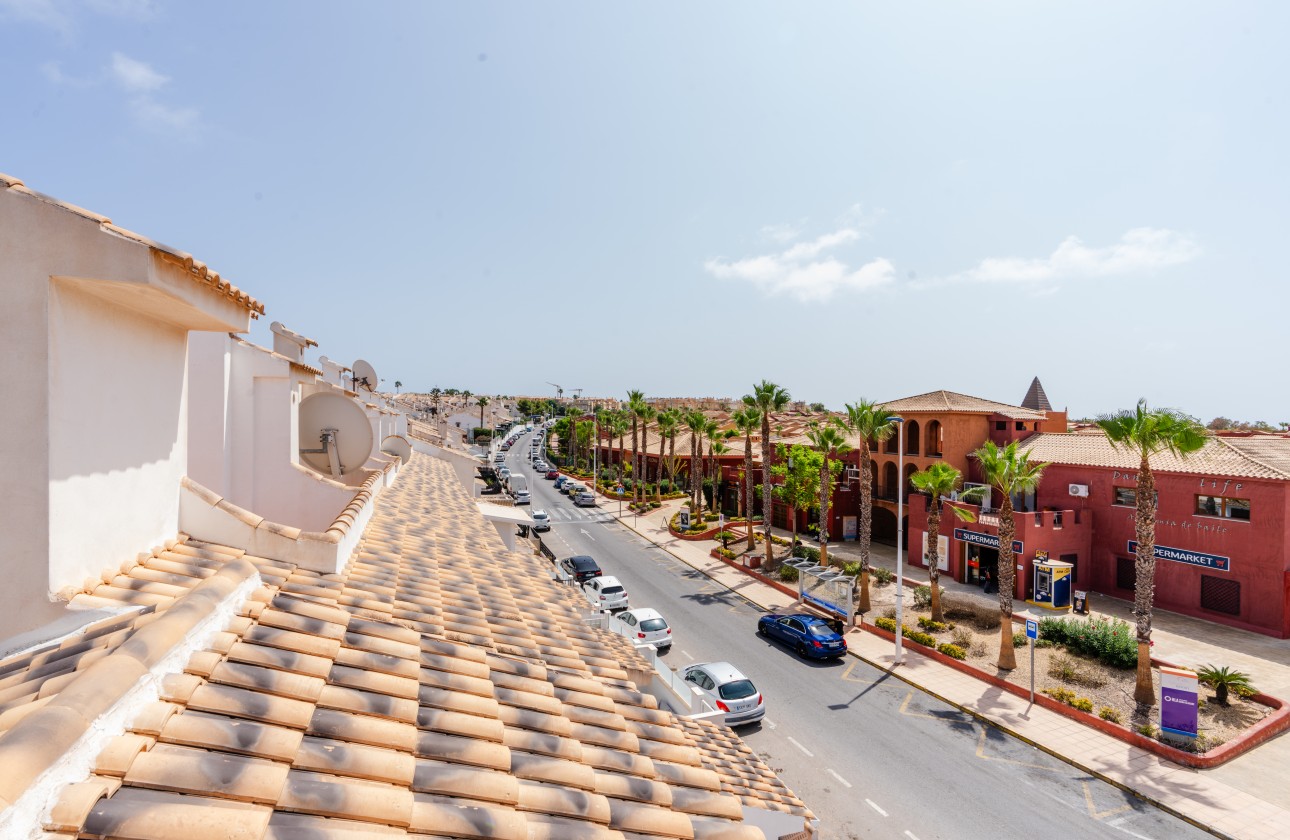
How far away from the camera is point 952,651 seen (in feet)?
65.2

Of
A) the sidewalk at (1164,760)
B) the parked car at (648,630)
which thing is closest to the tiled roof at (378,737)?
the sidewalk at (1164,760)

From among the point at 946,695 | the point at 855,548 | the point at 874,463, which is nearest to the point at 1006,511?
the point at 946,695

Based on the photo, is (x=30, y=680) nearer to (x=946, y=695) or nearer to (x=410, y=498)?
(x=410, y=498)

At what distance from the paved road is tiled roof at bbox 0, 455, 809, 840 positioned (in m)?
8.04

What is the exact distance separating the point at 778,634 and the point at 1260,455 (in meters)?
20.7

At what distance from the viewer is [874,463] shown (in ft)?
126

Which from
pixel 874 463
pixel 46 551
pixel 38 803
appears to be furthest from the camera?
pixel 874 463

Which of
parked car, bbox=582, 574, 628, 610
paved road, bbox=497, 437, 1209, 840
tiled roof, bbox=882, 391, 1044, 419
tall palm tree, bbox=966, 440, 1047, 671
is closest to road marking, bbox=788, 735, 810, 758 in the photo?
paved road, bbox=497, 437, 1209, 840

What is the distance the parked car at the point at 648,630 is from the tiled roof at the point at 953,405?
760 inches

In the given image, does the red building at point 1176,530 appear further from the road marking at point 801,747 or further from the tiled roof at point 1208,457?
the road marking at point 801,747

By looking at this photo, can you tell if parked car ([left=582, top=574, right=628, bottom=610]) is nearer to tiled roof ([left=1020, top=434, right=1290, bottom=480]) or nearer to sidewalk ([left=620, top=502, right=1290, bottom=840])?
sidewalk ([left=620, top=502, right=1290, bottom=840])

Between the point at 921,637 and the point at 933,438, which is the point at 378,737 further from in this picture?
the point at 933,438

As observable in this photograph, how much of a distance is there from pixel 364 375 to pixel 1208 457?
34.5m

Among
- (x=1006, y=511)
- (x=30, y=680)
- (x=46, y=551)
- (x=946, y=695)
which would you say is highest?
(x=46, y=551)
